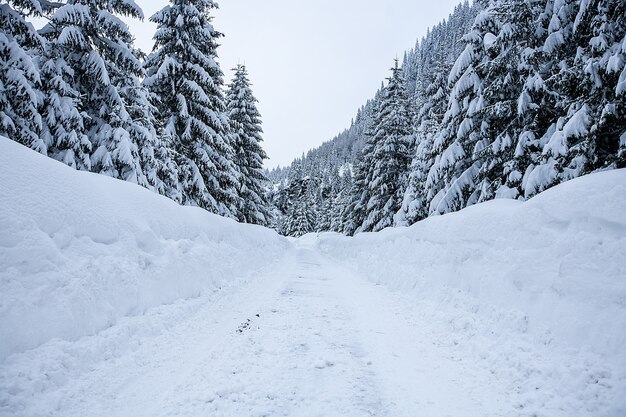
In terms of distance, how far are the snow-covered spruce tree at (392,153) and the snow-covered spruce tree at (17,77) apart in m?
18.6

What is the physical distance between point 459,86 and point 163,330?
42.3 feet

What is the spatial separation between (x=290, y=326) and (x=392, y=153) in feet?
64.2

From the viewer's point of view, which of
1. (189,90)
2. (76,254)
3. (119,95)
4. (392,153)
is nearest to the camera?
(76,254)

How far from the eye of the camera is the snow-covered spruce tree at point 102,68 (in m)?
10.6

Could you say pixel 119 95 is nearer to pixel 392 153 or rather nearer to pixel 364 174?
pixel 392 153

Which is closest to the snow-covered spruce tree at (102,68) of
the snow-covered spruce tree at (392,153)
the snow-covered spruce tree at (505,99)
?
the snow-covered spruce tree at (505,99)

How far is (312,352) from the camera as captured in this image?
4332mm

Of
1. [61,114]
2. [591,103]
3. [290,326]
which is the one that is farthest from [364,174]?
[290,326]

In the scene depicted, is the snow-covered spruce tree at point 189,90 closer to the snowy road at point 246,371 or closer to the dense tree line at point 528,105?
the dense tree line at point 528,105

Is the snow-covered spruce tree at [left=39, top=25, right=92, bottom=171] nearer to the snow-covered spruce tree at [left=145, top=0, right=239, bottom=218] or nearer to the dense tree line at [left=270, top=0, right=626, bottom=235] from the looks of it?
the snow-covered spruce tree at [left=145, top=0, right=239, bottom=218]

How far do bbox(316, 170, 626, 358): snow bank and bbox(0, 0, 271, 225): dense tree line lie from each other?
10.6m

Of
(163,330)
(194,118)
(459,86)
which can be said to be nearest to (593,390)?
(163,330)

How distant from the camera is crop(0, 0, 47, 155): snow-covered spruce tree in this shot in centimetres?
880

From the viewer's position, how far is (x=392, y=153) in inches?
909
